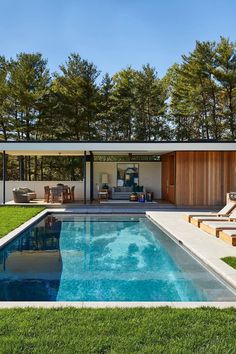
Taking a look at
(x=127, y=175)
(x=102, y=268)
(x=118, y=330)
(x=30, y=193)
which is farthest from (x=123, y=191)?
(x=118, y=330)

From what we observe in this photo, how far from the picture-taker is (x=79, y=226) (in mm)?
11289

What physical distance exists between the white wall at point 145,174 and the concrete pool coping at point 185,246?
602 centimetres

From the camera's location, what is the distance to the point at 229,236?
24.9 ft

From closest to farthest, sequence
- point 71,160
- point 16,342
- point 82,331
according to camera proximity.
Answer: point 16,342 → point 82,331 → point 71,160

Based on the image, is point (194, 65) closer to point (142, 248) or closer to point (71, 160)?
point (71, 160)

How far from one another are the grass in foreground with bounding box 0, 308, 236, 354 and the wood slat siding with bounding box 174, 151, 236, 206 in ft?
37.6

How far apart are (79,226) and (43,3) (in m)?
6.99

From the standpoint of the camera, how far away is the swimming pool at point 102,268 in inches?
196

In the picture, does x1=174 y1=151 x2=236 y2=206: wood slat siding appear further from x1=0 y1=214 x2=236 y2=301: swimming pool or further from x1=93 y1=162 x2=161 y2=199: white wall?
x1=0 y1=214 x2=236 y2=301: swimming pool

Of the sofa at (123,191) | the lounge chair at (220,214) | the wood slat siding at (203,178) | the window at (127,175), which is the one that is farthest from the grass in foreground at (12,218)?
the window at (127,175)

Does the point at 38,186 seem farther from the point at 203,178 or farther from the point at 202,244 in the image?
the point at 202,244

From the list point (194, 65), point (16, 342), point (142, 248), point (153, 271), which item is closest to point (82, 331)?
point (16, 342)

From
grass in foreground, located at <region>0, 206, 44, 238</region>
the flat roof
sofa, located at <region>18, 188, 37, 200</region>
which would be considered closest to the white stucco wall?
sofa, located at <region>18, 188, 37, 200</region>

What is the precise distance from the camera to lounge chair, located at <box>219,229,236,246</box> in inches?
293
